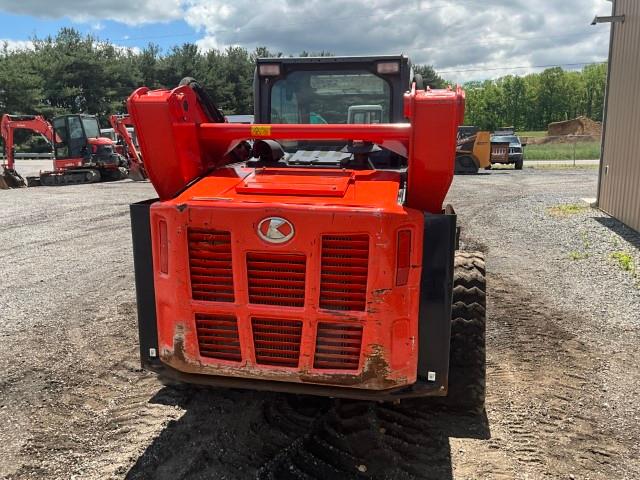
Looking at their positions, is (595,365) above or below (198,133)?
below

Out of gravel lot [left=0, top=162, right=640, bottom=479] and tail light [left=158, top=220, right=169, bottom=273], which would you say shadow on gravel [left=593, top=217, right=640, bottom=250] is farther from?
tail light [left=158, top=220, right=169, bottom=273]

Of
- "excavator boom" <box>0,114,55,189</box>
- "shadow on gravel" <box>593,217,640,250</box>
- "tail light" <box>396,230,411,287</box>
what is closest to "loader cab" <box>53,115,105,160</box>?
"excavator boom" <box>0,114,55,189</box>

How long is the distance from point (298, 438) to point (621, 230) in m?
8.44

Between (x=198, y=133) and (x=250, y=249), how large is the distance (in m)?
1.02

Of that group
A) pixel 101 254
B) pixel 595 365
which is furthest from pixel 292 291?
pixel 101 254

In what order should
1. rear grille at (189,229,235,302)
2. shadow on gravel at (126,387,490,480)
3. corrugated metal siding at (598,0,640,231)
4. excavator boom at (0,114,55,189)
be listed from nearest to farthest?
rear grille at (189,229,235,302) < shadow on gravel at (126,387,490,480) < corrugated metal siding at (598,0,640,231) < excavator boom at (0,114,55,189)

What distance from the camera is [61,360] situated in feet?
14.5

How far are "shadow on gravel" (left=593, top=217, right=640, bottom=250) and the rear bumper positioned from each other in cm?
687

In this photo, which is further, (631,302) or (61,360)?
(631,302)

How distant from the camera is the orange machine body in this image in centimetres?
264

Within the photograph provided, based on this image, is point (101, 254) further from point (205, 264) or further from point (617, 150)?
point (617, 150)

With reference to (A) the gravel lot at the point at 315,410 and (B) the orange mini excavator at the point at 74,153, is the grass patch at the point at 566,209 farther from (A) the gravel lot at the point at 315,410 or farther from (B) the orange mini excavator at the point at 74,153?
(B) the orange mini excavator at the point at 74,153

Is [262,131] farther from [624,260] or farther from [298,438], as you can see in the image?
[624,260]

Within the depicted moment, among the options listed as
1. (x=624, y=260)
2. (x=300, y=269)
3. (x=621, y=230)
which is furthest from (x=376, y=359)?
(x=621, y=230)
